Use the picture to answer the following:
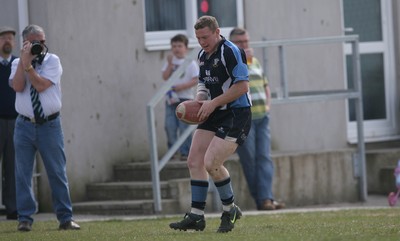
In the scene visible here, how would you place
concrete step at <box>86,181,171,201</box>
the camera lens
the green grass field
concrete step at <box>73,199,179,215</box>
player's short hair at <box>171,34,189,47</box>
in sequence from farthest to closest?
player's short hair at <box>171,34,189,47</box>, concrete step at <box>86,181,171,201</box>, concrete step at <box>73,199,179,215</box>, the camera lens, the green grass field

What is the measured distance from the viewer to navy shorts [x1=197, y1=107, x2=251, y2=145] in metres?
11.1

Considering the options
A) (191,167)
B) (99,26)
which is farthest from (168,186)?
(191,167)

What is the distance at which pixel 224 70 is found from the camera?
11.1 meters

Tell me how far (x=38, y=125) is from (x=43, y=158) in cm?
33

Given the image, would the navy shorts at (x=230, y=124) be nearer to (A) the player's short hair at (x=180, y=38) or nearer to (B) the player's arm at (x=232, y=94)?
(B) the player's arm at (x=232, y=94)

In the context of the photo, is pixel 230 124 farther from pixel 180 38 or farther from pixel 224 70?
pixel 180 38

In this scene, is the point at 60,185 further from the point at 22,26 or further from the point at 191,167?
the point at 22,26

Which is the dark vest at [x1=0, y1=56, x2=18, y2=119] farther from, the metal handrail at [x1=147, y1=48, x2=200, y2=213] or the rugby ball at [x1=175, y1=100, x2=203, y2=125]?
the rugby ball at [x1=175, y1=100, x2=203, y2=125]

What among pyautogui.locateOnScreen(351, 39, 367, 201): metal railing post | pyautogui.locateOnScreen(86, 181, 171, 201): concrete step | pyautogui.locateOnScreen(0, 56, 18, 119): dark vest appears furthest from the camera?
pyautogui.locateOnScreen(351, 39, 367, 201): metal railing post

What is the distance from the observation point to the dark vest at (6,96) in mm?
14375

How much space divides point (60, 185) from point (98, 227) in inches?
24.9

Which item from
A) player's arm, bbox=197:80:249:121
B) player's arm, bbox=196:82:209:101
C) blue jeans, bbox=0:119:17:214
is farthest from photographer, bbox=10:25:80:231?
blue jeans, bbox=0:119:17:214

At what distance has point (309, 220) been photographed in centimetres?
1285

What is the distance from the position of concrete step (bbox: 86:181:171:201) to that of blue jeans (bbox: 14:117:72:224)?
2.84m
